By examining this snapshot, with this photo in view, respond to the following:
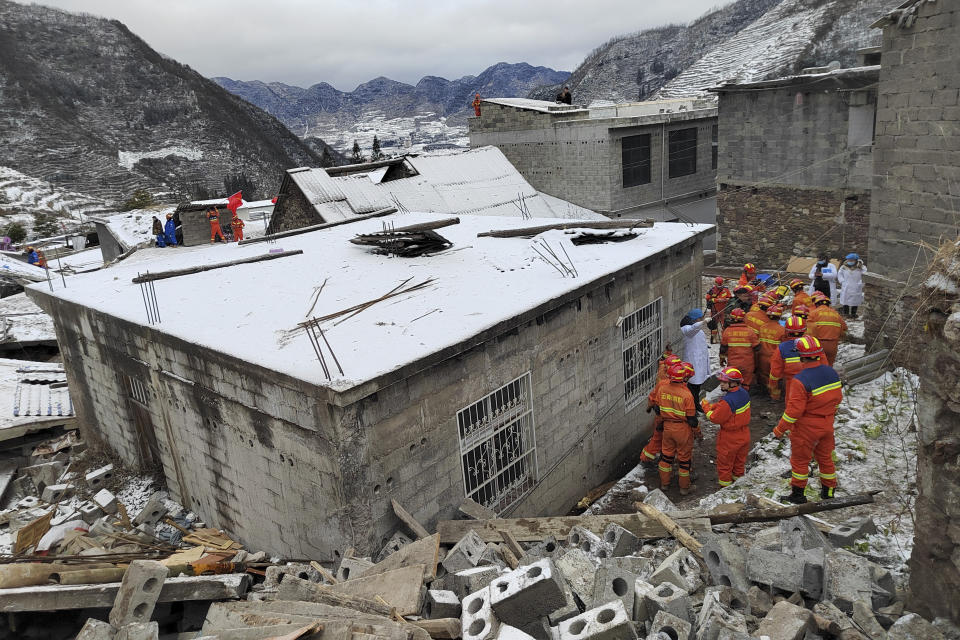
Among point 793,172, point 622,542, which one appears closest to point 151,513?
point 622,542

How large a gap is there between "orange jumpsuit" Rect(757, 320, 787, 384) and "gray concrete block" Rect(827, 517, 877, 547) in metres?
4.90

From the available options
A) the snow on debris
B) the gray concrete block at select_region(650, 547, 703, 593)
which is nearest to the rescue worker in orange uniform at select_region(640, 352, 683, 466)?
the gray concrete block at select_region(650, 547, 703, 593)

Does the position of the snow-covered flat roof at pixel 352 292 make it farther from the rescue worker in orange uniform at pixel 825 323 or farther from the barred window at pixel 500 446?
the rescue worker in orange uniform at pixel 825 323

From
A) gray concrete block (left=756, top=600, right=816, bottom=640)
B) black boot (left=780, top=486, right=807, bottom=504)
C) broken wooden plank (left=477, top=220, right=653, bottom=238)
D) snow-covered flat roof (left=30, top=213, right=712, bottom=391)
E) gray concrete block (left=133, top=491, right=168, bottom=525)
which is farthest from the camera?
broken wooden plank (left=477, top=220, right=653, bottom=238)

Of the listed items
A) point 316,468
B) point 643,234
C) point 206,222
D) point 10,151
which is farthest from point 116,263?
point 10,151

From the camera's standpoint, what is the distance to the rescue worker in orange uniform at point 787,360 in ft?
27.7

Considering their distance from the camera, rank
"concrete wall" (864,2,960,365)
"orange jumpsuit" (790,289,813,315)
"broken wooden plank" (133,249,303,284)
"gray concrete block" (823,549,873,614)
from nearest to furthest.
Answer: "gray concrete block" (823,549,873,614)
"concrete wall" (864,2,960,365)
"broken wooden plank" (133,249,303,284)
"orange jumpsuit" (790,289,813,315)

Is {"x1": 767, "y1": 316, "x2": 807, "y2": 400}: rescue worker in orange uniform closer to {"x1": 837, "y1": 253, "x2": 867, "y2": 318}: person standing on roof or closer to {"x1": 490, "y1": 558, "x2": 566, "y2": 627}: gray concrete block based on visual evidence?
{"x1": 837, "y1": 253, "x2": 867, "y2": 318}: person standing on roof

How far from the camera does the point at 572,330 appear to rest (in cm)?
889

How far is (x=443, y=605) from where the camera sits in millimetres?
4719

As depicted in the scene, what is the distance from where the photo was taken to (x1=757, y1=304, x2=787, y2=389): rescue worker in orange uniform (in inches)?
422

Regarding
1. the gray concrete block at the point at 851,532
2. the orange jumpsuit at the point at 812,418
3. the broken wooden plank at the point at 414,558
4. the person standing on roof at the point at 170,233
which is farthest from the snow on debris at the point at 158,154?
the gray concrete block at the point at 851,532

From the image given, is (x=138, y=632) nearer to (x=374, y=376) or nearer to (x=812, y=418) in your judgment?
(x=374, y=376)

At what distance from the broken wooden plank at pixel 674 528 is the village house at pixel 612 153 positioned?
A: 17725mm
